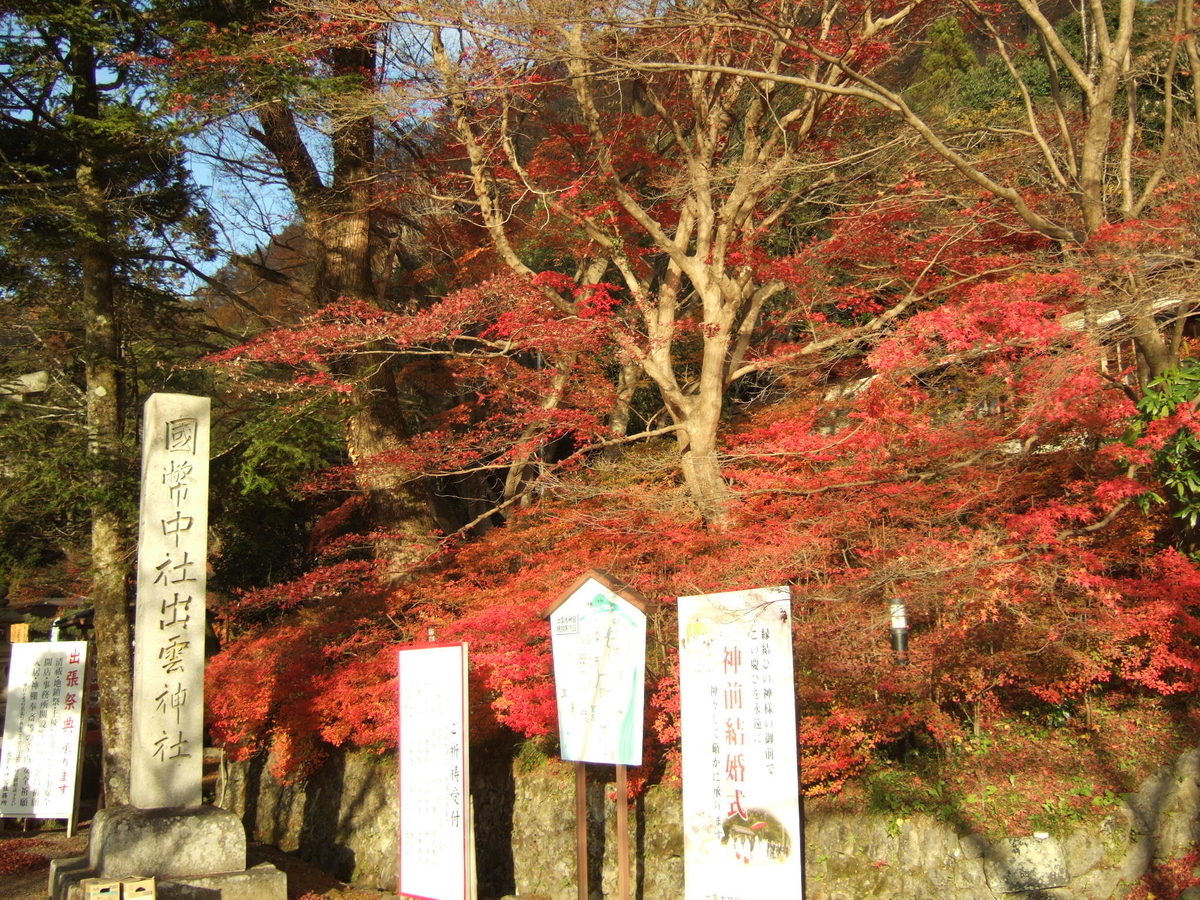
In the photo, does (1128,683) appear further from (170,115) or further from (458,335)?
(170,115)

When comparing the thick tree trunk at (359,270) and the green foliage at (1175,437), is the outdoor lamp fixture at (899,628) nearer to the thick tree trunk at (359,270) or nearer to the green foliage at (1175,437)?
the green foliage at (1175,437)

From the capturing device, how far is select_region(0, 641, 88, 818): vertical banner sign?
11391 mm

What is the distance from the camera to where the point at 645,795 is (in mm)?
8180

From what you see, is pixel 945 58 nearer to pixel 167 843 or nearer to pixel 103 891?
pixel 167 843

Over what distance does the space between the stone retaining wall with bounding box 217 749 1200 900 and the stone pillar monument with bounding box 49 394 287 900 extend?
2421 millimetres

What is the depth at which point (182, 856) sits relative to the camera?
7.40m

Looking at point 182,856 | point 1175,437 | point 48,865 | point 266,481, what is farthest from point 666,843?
point 48,865

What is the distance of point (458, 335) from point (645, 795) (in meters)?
5.56

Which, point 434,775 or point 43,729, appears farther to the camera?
point 43,729

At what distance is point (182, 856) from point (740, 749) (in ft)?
15.3

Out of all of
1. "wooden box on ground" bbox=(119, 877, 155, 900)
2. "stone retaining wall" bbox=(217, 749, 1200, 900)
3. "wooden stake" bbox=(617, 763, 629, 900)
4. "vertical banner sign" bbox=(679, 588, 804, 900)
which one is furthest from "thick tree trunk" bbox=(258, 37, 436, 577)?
"vertical banner sign" bbox=(679, 588, 804, 900)

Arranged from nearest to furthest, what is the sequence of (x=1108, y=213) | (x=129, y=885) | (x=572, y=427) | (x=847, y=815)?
(x=129, y=885), (x=847, y=815), (x=1108, y=213), (x=572, y=427)

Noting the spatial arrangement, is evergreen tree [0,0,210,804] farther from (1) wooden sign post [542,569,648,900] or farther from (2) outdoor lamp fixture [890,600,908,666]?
(2) outdoor lamp fixture [890,600,908,666]

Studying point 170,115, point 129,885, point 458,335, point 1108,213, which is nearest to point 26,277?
point 170,115
